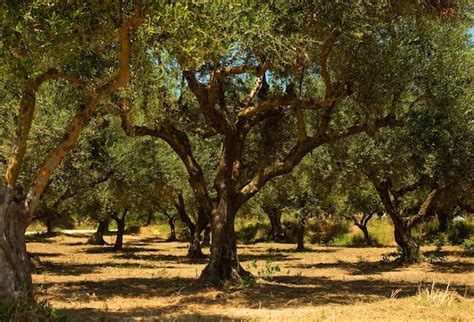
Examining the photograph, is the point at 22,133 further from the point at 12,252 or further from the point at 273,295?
the point at 273,295

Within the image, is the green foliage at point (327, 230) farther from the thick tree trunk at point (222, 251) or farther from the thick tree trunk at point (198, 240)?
the thick tree trunk at point (222, 251)

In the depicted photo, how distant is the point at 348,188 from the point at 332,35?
16.2 metres

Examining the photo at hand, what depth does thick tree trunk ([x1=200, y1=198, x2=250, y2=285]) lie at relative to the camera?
50.4 feet

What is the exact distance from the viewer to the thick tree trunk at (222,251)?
15359mm

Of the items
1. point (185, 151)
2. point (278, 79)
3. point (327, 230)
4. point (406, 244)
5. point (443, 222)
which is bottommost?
point (406, 244)

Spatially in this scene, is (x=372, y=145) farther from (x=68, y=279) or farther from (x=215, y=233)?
(x=68, y=279)

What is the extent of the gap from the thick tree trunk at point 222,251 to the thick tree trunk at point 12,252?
286 inches

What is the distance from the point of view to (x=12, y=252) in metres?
8.45

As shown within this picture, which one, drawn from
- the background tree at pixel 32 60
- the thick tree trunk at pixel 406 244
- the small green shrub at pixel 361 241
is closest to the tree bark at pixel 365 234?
the small green shrub at pixel 361 241

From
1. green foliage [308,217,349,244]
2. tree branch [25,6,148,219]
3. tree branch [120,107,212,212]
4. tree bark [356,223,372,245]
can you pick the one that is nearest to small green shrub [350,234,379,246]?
tree bark [356,223,372,245]

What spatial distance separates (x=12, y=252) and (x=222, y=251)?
7.92m

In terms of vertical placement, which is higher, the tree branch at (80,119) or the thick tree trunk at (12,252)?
the tree branch at (80,119)

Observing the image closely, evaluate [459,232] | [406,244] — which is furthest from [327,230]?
[406,244]

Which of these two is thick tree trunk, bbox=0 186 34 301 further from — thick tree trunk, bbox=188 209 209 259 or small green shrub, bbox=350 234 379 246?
small green shrub, bbox=350 234 379 246
